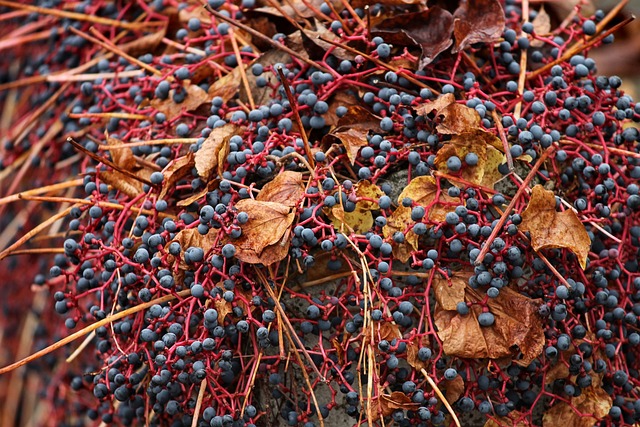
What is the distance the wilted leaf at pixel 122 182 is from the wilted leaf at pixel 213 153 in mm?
133

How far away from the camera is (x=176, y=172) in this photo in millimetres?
956

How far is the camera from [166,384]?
0.89 metres

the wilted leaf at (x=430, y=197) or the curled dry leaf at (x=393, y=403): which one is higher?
the wilted leaf at (x=430, y=197)

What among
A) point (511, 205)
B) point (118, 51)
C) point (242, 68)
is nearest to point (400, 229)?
point (511, 205)

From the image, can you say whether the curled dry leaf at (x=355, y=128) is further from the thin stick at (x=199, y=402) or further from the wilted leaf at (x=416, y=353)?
the thin stick at (x=199, y=402)

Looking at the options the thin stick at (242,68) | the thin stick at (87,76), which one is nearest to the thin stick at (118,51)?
the thin stick at (87,76)

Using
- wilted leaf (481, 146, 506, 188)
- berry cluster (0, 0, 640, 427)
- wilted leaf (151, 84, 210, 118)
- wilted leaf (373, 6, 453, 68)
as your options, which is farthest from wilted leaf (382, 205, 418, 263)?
wilted leaf (151, 84, 210, 118)

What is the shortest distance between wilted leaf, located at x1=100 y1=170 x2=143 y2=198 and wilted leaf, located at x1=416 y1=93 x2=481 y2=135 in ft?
1.36

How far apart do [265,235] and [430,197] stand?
0.71 feet

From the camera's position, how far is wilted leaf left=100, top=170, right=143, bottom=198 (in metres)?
1.02

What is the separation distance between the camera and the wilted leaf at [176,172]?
96 centimetres

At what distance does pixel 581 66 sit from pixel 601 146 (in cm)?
12

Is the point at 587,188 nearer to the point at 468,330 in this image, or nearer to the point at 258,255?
the point at 468,330

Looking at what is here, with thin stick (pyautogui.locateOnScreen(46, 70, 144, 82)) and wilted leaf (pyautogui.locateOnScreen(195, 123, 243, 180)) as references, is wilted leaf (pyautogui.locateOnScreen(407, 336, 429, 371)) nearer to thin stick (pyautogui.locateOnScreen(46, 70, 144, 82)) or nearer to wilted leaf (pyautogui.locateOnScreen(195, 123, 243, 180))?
wilted leaf (pyautogui.locateOnScreen(195, 123, 243, 180))
